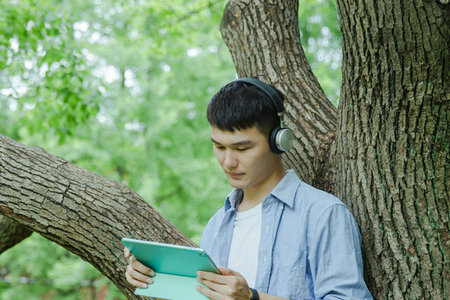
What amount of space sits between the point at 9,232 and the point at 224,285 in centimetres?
265

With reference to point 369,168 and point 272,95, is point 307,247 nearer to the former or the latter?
point 369,168

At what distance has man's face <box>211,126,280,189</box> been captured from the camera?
2088 mm

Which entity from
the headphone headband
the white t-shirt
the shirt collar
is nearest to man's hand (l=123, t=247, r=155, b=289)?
the white t-shirt

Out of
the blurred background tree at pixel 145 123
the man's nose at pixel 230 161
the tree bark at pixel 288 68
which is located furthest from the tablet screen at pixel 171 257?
the blurred background tree at pixel 145 123

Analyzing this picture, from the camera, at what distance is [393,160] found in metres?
2.13

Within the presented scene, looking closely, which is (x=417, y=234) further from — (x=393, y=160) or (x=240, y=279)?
(x=240, y=279)

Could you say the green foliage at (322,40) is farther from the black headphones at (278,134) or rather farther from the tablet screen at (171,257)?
the tablet screen at (171,257)

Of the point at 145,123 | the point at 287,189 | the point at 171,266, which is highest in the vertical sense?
the point at 145,123

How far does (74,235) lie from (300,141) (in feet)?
4.26

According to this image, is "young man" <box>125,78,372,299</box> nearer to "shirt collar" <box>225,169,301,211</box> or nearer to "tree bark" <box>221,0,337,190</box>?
"shirt collar" <box>225,169,301,211</box>

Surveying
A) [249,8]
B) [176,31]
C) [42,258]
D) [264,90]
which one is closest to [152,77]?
[176,31]

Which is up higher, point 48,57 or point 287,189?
point 48,57

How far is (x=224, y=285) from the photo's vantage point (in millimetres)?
1811

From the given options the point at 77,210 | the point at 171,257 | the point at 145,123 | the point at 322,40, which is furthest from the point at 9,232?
the point at 322,40
